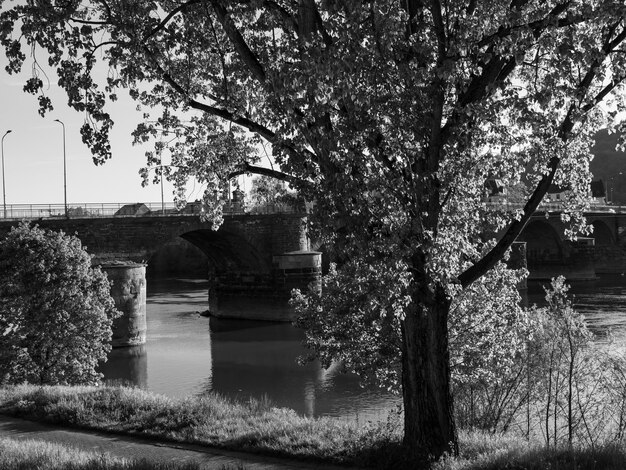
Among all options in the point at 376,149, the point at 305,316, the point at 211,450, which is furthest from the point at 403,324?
the point at 305,316

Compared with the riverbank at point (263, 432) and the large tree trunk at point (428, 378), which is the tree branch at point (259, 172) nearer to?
the large tree trunk at point (428, 378)

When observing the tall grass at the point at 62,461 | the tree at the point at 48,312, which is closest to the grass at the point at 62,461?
the tall grass at the point at 62,461

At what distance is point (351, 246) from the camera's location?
27.9 feet

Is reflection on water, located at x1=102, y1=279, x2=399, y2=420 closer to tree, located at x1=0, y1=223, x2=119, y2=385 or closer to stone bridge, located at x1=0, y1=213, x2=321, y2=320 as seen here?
stone bridge, located at x1=0, y1=213, x2=321, y2=320

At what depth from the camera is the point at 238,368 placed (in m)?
32.2

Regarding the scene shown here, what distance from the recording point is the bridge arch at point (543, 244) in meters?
82.4

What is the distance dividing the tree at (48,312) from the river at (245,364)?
4.18m

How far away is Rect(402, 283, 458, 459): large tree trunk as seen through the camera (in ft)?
30.1

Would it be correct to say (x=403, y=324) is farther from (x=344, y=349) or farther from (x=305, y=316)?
(x=305, y=316)

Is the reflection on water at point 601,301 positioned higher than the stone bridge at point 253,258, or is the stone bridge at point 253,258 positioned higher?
the stone bridge at point 253,258

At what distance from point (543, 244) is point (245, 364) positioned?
2373 inches

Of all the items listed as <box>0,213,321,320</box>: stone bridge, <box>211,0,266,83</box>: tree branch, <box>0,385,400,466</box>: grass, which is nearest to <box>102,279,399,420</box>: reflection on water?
<box>0,213,321,320</box>: stone bridge

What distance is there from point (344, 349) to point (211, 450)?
7198 millimetres

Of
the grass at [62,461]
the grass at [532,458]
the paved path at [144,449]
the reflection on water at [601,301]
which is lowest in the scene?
the reflection on water at [601,301]
